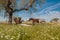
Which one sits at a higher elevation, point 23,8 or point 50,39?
point 23,8

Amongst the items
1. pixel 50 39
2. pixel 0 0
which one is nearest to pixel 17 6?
pixel 0 0

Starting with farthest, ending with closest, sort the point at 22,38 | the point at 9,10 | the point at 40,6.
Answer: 1. the point at 40,6
2. the point at 9,10
3. the point at 22,38

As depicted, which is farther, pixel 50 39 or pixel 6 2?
pixel 6 2

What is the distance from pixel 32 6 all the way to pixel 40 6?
2.86 meters

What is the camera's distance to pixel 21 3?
51.1 m

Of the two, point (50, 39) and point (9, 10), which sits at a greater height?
point (9, 10)

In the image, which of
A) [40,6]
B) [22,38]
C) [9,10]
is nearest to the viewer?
[22,38]

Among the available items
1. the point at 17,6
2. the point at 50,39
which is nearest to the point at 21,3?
the point at 17,6

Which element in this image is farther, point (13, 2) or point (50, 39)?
point (13, 2)

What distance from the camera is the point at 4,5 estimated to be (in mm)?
49938

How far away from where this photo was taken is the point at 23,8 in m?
50.4

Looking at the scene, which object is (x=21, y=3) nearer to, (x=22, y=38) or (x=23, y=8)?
(x=23, y=8)

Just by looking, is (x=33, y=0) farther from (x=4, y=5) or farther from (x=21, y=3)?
(x=4, y=5)

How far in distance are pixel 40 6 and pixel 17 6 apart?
6.20m
